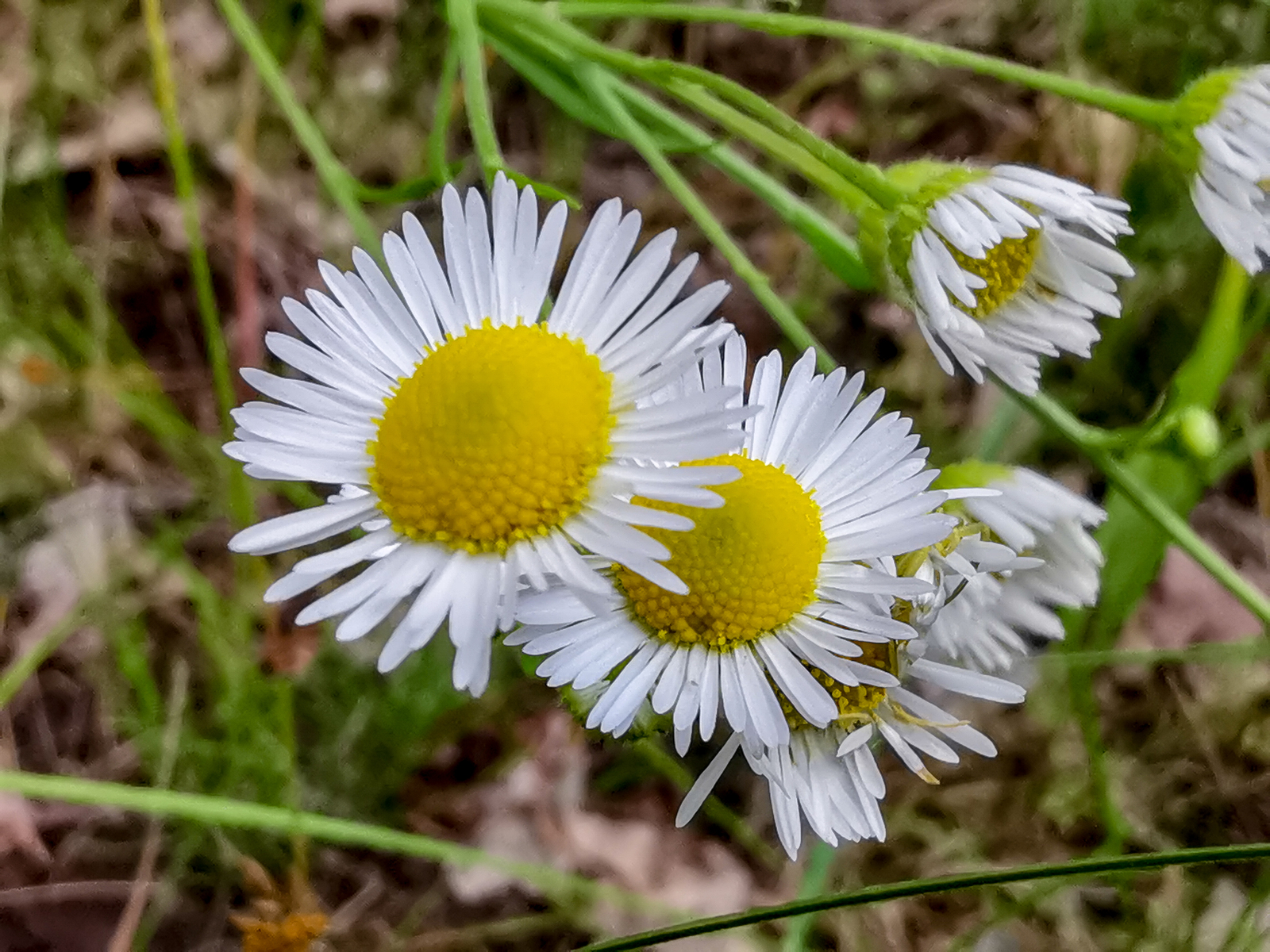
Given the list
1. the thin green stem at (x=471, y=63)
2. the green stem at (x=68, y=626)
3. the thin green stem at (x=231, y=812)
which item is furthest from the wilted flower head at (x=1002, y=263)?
the green stem at (x=68, y=626)

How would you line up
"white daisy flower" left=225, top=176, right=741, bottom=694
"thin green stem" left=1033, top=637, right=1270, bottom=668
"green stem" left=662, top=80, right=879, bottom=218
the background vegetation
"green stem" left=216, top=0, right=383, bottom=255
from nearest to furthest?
"white daisy flower" left=225, top=176, right=741, bottom=694 → "green stem" left=662, top=80, right=879, bottom=218 → "green stem" left=216, top=0, right=383, bottom=255 → "thin green stem" left=1033, top=637, right=1270, bottom=668 → the background vegetation

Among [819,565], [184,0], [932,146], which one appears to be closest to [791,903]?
[819,565]

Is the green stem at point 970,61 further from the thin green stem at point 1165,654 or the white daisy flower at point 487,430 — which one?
the thin green stem at point 1165,654

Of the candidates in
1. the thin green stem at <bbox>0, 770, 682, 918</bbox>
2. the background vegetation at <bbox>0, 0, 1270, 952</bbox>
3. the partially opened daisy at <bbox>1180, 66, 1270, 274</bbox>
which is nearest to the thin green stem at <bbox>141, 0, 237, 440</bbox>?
the background vegetation at <bbox>0, 0, 1270, 952</bbox>

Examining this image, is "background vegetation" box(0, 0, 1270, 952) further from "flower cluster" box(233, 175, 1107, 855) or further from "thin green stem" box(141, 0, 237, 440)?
"flower cluster" box(233, 175, 1107, 855)

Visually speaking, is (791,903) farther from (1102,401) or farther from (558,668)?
(1102,401)

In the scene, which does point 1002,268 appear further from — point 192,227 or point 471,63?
point 192,227

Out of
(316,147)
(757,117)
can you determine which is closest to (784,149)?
(757,117)
